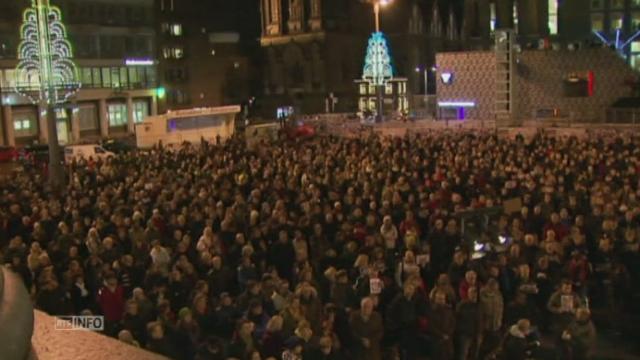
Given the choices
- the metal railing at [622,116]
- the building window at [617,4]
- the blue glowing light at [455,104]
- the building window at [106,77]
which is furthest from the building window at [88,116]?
the building window at [617,4]

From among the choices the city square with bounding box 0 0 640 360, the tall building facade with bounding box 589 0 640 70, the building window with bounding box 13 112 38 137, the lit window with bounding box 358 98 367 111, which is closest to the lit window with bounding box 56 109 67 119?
the building window with bounding box 13 112 38 137

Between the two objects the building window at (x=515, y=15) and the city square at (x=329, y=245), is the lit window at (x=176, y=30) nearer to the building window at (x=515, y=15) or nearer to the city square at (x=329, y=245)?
the building window at (x=515, y=15)

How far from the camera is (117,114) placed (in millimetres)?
63438

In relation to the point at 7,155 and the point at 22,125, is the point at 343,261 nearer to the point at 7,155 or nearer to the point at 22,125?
the point at 7,155

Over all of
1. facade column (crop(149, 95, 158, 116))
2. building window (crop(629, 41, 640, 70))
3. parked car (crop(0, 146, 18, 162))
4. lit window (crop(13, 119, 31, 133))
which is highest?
building window (crop(629, 41, 640, 70))

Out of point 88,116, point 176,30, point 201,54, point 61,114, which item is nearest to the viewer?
point 61,114

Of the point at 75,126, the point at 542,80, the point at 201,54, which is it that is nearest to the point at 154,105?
the point at 75,126

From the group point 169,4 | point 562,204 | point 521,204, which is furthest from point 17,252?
point 169,4

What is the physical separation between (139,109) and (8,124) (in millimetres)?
13901

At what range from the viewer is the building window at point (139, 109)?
65.1 meters

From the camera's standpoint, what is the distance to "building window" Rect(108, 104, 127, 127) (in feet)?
206

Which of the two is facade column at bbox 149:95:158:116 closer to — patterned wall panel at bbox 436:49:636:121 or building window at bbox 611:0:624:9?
patterned wall panel at bbox 436:49:636:121

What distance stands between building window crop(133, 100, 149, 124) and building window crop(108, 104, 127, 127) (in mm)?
1168

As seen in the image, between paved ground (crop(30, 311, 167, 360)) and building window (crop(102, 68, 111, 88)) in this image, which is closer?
paved ground (crop(30, 311, 167, 360))
